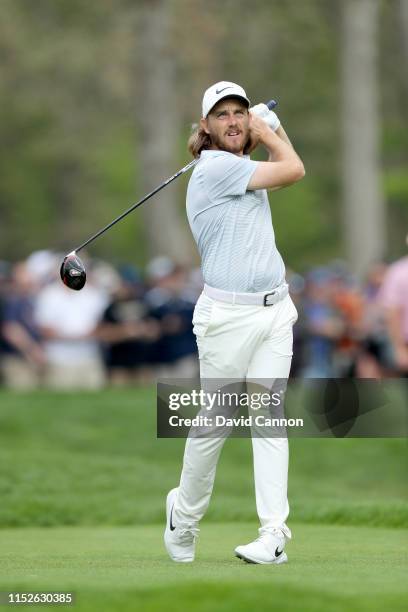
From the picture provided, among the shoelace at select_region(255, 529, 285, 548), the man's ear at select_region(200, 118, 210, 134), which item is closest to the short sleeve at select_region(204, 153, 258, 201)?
the man's ear at select_region(200, 118, 210, 134)

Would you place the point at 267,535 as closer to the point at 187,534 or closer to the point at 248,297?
the point at 187,534

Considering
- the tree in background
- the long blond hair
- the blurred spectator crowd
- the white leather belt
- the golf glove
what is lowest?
the white leather belt

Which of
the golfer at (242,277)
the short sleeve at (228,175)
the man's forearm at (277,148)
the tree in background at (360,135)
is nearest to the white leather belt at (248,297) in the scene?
the golfer at (242,277)

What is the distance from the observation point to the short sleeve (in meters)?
7.00

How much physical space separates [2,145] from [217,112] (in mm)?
42272

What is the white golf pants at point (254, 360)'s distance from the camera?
7.10 metres

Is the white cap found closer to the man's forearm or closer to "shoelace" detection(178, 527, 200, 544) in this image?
the man's forearm

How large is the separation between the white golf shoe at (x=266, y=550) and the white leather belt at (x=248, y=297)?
1.11 metres

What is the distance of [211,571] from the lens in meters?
6.72

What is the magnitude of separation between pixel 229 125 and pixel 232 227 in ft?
1.68

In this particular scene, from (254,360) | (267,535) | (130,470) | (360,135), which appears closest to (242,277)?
(254,360)

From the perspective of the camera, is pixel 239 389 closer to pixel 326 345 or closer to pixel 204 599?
pixel 204 599

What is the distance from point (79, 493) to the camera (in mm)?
12562

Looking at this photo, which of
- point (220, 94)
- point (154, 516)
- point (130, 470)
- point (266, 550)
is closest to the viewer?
point (266, 550)
